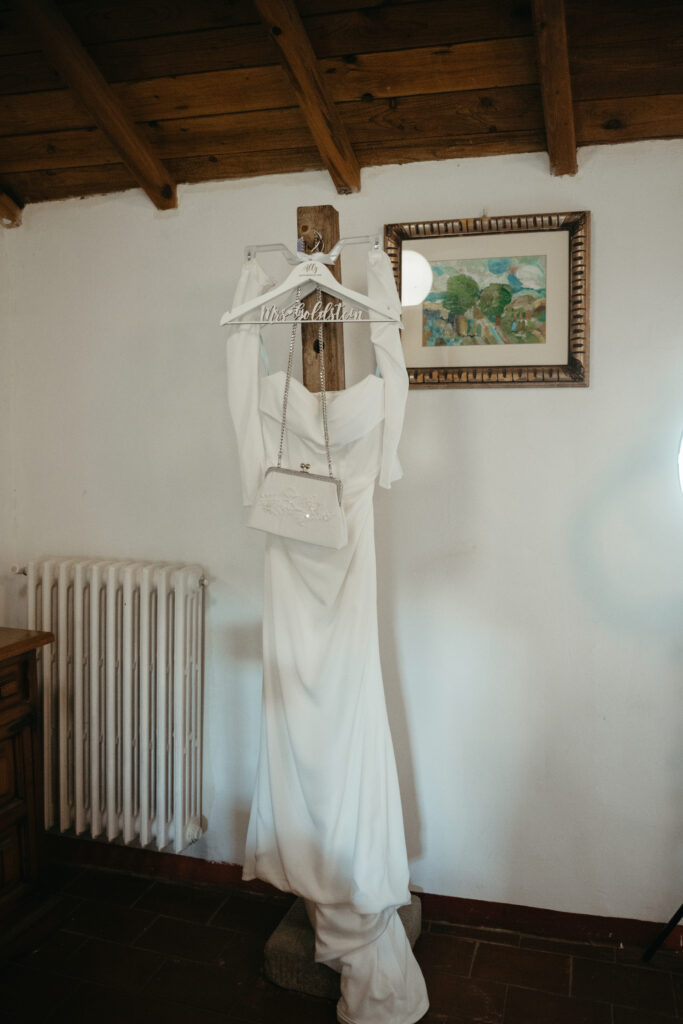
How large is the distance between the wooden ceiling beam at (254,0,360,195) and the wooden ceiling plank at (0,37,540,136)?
71 mm

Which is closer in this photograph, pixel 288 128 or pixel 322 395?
pixel 322 395

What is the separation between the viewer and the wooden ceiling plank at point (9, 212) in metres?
2.64

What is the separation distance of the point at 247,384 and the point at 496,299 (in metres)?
0.80

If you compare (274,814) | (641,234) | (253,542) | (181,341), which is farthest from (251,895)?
(641,234)

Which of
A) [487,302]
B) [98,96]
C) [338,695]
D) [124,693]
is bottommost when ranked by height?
[124,693]

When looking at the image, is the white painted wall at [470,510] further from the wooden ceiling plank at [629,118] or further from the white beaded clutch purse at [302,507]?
the white beaded clutch purse at [302,507]

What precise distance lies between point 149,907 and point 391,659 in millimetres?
1099

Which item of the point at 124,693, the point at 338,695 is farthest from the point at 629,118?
the point at 124,693

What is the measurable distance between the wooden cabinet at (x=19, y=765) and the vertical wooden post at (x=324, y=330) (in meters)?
1.15

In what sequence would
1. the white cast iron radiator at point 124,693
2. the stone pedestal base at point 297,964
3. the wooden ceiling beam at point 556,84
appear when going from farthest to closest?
the white cast iron radiator at point 124,693 < the stone pedestal base at point 297,964 < the wooden ceiling beam at point 556,84

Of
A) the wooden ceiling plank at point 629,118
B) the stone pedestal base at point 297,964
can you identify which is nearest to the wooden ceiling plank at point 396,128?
the wooden ceiling plank at point 629,118

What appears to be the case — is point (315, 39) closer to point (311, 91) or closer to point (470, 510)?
point (311, 91)

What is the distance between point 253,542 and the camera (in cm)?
254

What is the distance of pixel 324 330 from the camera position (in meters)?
1.96
